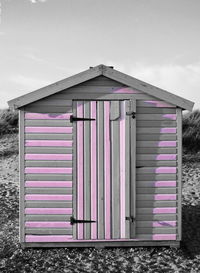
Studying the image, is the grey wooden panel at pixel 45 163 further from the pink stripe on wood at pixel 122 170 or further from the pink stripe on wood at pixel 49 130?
the pink stripe on wood at pixel 122 170

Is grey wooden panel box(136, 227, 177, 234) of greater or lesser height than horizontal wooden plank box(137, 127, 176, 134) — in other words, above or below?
below

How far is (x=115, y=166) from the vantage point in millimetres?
6871

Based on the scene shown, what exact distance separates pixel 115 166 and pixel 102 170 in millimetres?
256

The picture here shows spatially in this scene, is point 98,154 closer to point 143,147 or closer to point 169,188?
point 143,147

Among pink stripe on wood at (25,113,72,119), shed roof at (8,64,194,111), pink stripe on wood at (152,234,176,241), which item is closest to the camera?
shed roof at (8,64,194,111)

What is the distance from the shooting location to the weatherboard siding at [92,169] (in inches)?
269

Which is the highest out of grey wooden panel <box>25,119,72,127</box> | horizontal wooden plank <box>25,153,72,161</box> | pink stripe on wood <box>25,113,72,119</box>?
pink stripe on wood <box>25,113,72,119</box>

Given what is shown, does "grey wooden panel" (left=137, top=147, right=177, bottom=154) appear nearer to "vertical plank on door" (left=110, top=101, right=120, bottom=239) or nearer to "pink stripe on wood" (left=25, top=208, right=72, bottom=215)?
"vertical plank on door" (left=110, top=101, right=120, bottom=239)

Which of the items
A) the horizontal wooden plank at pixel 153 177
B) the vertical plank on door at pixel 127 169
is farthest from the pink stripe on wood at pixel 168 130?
the horizontal wooden plank at pixel 153 177

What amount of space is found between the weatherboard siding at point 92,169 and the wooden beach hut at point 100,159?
0.02 metres

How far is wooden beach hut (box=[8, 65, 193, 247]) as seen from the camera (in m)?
6.80

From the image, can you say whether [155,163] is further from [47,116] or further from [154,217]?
[47,116]

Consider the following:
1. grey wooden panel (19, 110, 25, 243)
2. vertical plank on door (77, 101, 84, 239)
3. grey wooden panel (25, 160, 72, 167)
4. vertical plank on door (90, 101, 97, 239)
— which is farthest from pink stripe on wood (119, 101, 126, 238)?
grey wooden panel (19, 110, 25, 243)

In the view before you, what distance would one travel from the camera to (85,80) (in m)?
6.74
